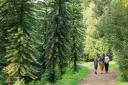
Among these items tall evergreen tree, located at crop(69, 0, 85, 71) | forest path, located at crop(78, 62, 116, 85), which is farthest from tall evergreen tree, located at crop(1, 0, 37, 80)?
tall evergreen tree, located at crop(69, 0, 85, 71)

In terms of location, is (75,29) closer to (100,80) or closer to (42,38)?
(42,38)

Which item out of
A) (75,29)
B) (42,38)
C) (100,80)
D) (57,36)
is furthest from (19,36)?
(75,29)

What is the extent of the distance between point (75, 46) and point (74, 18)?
3.29 metres

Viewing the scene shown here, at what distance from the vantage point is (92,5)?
79875 mm

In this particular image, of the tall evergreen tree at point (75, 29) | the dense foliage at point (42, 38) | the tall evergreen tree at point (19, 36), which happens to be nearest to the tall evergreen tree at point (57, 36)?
the dense foliage at point (42, 38)

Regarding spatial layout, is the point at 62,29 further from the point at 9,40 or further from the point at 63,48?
the point at 9,40

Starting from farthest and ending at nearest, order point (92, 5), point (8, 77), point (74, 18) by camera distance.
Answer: point (92, 5), point (74, 18), point (8, 77)

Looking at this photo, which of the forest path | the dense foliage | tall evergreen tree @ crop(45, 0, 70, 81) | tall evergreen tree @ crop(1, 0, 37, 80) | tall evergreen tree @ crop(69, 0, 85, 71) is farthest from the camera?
tall evergreen tree @ crop(69, 0, 85, 71)

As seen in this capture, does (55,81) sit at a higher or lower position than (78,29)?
lower

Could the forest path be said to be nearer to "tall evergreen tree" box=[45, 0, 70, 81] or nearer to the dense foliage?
the dense foliage

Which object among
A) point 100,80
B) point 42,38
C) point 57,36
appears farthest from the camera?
point 42,38

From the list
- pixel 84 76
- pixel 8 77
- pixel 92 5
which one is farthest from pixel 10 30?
pixel 92 5

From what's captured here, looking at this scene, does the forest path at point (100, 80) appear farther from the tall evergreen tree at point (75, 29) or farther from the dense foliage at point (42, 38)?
the tall evergreen tree at point (75, 29)

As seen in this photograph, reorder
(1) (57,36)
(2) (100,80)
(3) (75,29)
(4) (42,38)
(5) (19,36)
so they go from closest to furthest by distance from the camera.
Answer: (5) (19,36) → (1) (57,36) → (2) (100,80) → (4) (42,38) → (3) (75,29)
